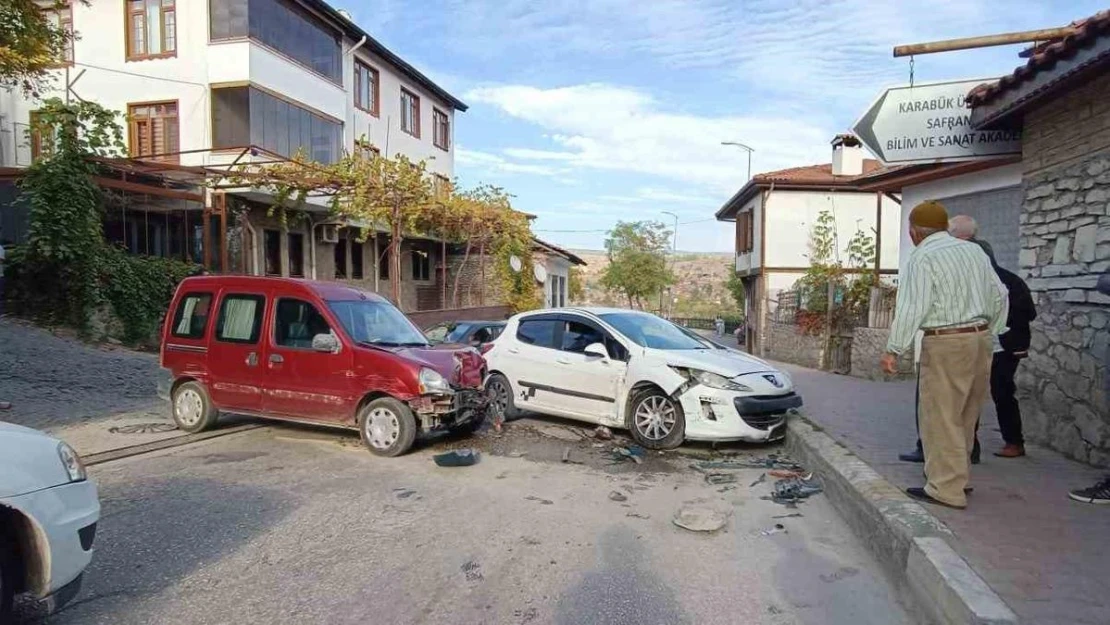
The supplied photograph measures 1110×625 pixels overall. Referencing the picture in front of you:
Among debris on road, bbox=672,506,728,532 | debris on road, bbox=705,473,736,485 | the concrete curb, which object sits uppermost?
the concrete curb

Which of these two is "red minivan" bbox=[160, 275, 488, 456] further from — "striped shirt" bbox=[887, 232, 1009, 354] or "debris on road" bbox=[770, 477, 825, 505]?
"striped shirt" bbox=[887, 232, 1009, 354]

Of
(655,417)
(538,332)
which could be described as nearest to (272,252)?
(538,332)

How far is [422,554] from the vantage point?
16.2 feet

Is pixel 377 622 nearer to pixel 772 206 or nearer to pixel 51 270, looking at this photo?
pixel 51 270

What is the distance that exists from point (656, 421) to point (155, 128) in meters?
18.6

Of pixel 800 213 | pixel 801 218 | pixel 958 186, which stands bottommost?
pixel 958 186

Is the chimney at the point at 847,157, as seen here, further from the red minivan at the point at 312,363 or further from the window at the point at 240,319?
the window at the point at 240,319

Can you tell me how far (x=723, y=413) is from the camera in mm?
8109

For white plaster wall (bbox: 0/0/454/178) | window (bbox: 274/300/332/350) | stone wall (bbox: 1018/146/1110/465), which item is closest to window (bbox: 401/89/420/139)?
white plaster wall (bbox: 0/0/454/178)

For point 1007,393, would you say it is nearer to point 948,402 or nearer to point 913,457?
point 913,457

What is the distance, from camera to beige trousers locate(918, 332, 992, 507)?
15.7 ft

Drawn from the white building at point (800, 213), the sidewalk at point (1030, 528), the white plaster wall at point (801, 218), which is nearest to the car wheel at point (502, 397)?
the sidewalk at point (1030, 528)

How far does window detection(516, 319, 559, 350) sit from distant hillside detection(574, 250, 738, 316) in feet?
138

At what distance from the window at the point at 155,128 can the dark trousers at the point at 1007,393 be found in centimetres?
2076
